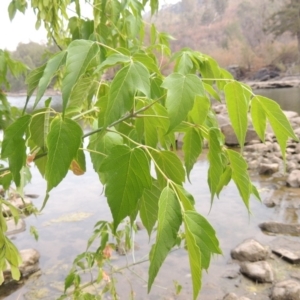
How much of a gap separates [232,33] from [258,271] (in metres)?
44.4

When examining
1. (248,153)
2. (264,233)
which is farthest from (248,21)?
(264,233)

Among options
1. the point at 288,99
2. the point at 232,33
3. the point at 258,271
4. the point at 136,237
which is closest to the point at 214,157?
the point at 258,271

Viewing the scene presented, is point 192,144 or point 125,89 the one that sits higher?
point 125,89

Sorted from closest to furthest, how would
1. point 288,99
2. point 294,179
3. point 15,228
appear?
point 15,228 < point 294,179 < point 288,99

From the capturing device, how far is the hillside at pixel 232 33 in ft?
113

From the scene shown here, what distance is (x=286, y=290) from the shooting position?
7.33 ft

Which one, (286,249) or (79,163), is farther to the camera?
(286,249)

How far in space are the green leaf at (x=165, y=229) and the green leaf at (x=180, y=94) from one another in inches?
4.2

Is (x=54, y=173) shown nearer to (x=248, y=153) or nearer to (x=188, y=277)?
(x=188, y=277)

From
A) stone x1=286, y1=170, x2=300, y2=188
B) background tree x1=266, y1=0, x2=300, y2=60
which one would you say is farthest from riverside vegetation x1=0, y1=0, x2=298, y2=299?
background tree x1=266, y1=0, x2=300, y2=60

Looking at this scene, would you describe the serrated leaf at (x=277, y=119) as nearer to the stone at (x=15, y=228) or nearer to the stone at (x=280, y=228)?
the stone at (x=280, y=228)

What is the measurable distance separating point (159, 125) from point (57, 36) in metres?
0.68

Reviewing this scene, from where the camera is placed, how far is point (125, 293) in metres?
2.49

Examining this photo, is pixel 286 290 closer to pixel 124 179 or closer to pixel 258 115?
pixel 258 115
